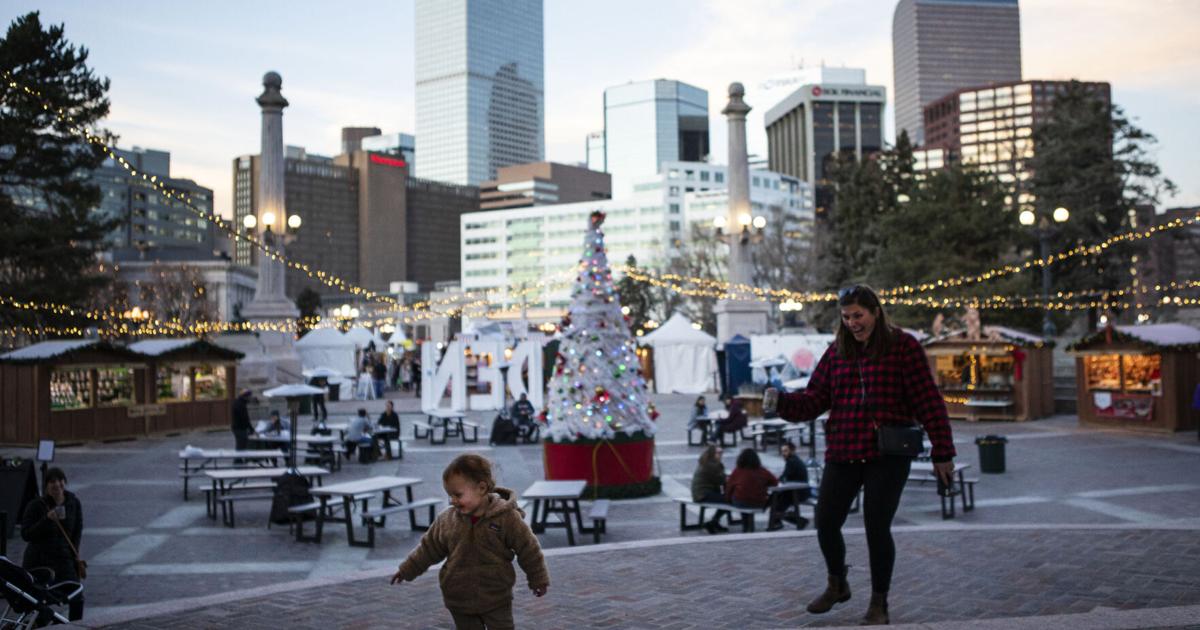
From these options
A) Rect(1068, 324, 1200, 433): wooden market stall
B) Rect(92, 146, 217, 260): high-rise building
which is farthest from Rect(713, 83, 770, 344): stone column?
Rect(92, 146, 217, 260): high-rise building

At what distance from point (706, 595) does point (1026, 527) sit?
390cm

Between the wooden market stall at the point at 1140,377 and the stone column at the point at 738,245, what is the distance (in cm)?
1920

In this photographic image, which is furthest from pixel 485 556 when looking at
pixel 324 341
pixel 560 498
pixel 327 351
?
pixel 327 351

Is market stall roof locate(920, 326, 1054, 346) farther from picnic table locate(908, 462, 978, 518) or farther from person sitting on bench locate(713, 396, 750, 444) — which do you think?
picnic table locate(908, 462, 978, 518)

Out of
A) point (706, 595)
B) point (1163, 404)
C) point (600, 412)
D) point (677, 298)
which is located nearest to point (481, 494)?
point (706, 595)

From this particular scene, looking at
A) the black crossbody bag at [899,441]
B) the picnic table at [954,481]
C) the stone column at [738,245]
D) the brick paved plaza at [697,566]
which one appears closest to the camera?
the black crossbody bag at [899,441]

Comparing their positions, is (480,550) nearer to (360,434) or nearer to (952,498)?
A: (952,498)

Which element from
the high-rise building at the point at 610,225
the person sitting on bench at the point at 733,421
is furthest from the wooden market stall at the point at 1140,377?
the high-rise building at the point at 610,225

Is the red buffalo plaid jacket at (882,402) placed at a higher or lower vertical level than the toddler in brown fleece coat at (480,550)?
higher

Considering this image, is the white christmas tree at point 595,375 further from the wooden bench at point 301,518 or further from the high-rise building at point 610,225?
the high-rise building at point 610,225

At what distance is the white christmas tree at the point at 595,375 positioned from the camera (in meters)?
13.9

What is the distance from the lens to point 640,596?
6.53 metres

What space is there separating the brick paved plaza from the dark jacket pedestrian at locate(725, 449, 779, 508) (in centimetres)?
80

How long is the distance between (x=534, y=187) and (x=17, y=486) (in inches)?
6928
